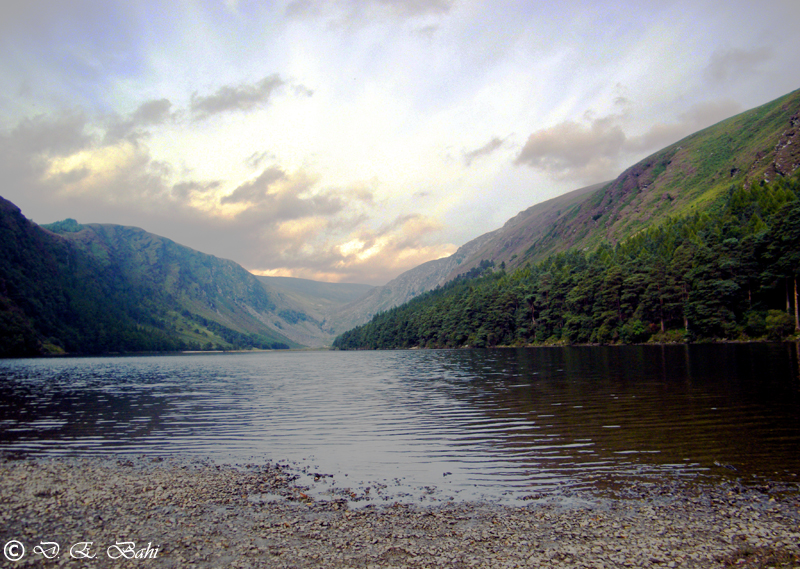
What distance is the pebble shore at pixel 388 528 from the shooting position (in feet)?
38.3

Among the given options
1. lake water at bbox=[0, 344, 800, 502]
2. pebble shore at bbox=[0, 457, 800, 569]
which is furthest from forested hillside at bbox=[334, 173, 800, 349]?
pebble shore at bbox=[0, 457, 800, 569]

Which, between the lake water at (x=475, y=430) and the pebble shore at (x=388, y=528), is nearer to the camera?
the pebble shore at (x=388, y=528)

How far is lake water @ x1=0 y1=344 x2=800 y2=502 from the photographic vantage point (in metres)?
18.8

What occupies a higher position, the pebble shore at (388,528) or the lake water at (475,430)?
the pebble shore at (388,528)

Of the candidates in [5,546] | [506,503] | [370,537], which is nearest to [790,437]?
[506,503]
